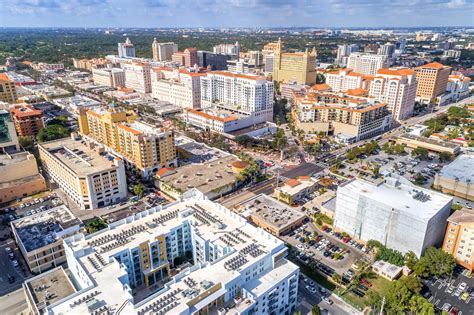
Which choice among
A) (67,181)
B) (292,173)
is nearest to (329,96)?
(292,173)

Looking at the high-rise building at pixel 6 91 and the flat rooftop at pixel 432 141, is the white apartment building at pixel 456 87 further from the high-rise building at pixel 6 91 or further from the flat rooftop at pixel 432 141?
the high-rise building at pixel 6 91

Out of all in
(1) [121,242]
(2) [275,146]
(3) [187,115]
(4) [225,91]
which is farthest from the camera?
(4) [225,91]

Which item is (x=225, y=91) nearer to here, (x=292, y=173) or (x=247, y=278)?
(x=292, y=173)

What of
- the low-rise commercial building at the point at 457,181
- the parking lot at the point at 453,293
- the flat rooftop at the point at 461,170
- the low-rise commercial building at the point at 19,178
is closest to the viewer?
the parking lot at the point at 453,293

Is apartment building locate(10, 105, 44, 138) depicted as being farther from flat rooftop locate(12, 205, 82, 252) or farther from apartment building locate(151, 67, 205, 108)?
flat rooftop locate(12, 205, 82, 252)

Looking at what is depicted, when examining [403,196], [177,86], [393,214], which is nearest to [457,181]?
[403,196]

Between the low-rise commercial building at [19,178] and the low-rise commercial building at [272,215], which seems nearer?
the low-rise commercial building at [272,215]

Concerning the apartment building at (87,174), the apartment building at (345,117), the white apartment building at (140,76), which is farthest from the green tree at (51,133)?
the apartment building at (345,117)

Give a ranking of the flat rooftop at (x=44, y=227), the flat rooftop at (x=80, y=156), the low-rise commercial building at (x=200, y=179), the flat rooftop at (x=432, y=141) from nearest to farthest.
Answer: the flat rooftop at (x=44, y=227) < the flat rooftop at (x=80, y=156) < the low-rise commercial building at (x=200, y=179) < the flat rooftop at (x=432, y=141)
